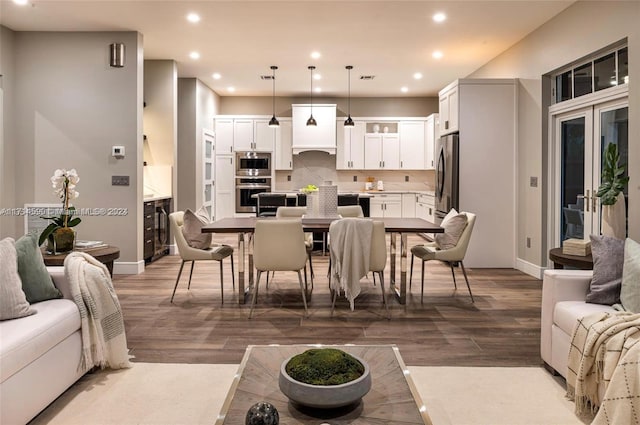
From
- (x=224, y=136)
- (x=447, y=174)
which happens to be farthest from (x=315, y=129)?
(x=447, y=174)

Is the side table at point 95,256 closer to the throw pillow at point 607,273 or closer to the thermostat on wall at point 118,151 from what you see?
the thermostat on wall at point 118,151

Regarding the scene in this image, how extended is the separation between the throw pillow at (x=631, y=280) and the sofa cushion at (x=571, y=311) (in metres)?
0.10

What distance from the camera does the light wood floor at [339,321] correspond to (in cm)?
321

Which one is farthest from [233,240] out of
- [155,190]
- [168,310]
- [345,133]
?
[168,310]

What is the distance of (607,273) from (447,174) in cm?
394

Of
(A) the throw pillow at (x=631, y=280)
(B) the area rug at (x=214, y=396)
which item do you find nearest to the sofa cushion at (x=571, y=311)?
(A) the throw pillow at (x=631, y=280)

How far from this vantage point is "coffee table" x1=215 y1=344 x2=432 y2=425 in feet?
5.39

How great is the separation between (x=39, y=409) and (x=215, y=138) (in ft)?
25.9

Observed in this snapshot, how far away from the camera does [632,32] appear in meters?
3.92


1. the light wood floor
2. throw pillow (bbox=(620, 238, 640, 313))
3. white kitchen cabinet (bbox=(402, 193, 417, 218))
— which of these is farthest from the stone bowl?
white kitchen cabinet (bbox=(402, 193, 417, 218))

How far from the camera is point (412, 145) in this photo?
10.1 metres

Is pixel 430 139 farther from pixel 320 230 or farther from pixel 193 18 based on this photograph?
pixel 320 230

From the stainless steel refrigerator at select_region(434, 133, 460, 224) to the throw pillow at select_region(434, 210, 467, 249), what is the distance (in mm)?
1920

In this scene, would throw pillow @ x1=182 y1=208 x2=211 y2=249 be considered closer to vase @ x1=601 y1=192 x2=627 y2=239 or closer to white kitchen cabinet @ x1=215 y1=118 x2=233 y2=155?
vase @ x1=601 y1=192 x2=627 y2=239
